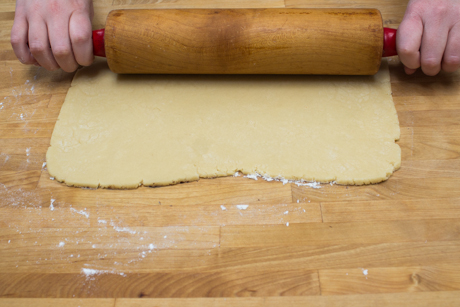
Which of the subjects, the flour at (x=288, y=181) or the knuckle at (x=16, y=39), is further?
the knuckle at (x=16, y=39)

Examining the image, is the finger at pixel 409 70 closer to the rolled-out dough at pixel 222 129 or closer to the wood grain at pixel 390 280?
the rolled-out dough at pixel 222 129

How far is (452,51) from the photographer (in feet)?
4.54

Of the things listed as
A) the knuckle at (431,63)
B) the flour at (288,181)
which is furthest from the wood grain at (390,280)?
the knuckle at (431,63)

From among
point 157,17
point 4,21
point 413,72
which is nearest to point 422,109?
point 413,72

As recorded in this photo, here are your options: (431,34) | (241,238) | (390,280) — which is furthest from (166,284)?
(431,34)

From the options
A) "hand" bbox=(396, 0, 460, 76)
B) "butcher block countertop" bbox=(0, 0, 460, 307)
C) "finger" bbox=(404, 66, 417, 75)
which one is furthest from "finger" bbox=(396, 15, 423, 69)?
"butcher block countertop" bbox=(0, 0, 460, 307)

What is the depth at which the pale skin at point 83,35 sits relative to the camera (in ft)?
4.48

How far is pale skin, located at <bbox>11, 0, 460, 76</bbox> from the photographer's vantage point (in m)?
1.36

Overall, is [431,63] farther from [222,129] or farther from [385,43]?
[222,129]

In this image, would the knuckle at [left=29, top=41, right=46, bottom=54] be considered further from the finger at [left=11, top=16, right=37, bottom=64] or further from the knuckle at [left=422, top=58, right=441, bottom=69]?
the knuckle at [left=422, top=58, right=441, bottom=69]

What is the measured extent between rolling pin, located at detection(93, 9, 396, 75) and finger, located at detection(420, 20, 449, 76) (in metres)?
0.11

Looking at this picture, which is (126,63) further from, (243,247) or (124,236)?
(243,247)

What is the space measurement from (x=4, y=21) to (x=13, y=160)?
3.07ft

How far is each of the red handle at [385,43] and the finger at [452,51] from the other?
0.18m
